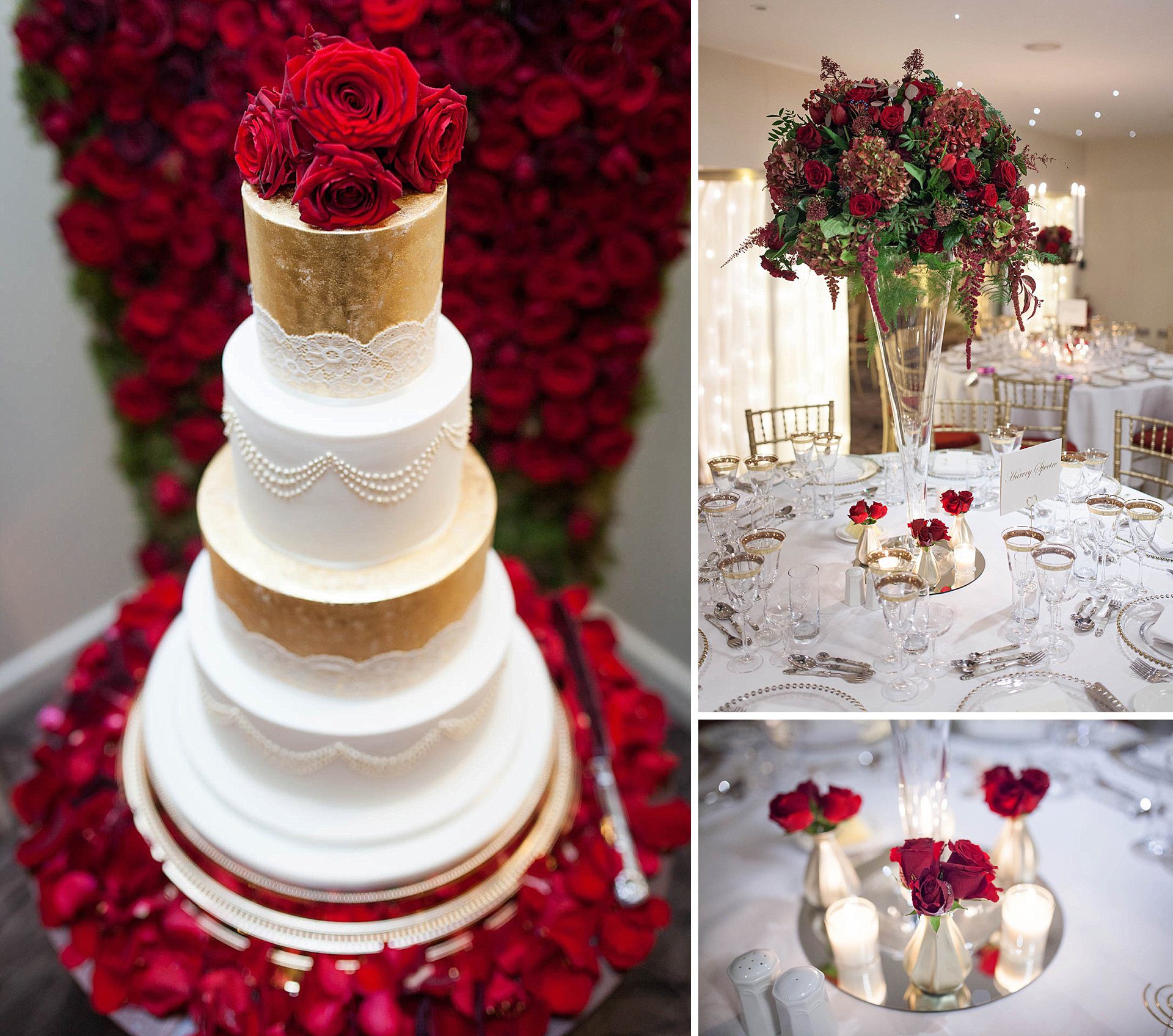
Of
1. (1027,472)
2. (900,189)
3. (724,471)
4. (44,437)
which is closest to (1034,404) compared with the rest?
(1027,472)

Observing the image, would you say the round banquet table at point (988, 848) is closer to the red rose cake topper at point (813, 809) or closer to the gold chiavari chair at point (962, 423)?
the red rose cake topper at point (813, 809)

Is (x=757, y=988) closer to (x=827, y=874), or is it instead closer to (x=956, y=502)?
(x=827, y=874)

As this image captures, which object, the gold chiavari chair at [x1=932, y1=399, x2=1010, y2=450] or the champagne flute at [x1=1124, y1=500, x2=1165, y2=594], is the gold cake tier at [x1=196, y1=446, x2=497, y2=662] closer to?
the gold chiavari chair at [x1=932, y1=399, x2=1010, y2=450]

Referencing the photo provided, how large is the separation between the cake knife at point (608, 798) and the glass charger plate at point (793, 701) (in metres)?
0.57

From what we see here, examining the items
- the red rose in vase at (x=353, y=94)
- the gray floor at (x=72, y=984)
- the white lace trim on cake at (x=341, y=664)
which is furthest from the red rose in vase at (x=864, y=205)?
the gray floor at (x=72, y=984)

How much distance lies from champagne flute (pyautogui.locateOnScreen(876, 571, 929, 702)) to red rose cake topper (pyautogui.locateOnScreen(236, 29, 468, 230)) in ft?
2.54

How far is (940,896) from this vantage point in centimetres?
148

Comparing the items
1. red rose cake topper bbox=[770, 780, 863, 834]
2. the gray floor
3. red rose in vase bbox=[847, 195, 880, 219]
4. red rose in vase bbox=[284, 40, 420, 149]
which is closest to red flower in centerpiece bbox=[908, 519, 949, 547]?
red rose in vase bbox=[847, 195, 880, 219]

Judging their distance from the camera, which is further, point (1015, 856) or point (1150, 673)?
point (1015, 856)

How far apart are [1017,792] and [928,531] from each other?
75 centimetres

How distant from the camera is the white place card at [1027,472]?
1307mm

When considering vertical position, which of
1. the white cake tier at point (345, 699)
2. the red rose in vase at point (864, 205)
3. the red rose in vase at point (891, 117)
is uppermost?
the red rose in vase at point (891, 117)

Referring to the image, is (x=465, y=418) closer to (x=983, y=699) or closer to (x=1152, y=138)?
(x=983, y=699)

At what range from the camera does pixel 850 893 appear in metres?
1.78
